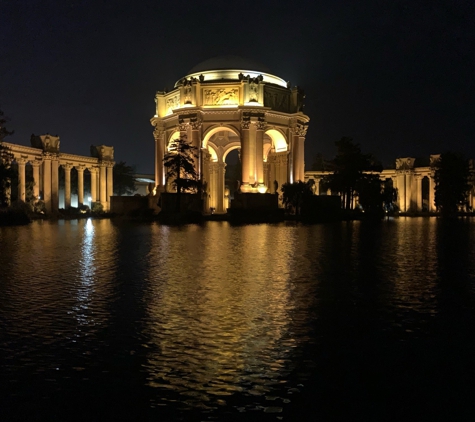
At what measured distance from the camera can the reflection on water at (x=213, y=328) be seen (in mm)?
4062

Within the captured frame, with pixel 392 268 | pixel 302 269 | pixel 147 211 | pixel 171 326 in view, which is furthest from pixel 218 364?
pixel 147 211

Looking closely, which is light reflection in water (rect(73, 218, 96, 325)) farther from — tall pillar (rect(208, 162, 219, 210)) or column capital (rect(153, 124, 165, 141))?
tall pillar (rect(208, 162, 219, 210))

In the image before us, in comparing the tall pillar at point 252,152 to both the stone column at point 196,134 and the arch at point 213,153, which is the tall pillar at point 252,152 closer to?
the stone column at point 196,134

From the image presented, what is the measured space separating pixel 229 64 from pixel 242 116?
24.1 ft

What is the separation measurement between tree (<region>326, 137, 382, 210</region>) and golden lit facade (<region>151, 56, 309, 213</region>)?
5517 mm

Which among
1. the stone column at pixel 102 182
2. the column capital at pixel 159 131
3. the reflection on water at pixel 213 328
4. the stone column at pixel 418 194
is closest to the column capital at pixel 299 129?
the column capital at pixel 159 131

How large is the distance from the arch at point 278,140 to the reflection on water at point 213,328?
146 ft

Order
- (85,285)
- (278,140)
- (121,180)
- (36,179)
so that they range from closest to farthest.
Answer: (85,285) → (36,179) → (278,140) → (121,180)

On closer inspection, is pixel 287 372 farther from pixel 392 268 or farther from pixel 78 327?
pixel 392 268

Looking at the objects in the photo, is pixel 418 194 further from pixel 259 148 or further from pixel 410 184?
pixel 259 148

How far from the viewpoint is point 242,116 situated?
162 ft

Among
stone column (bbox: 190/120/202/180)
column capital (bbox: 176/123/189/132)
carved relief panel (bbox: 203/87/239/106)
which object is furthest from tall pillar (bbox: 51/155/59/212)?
carved relief panel (bbox: 203/87/239/106)

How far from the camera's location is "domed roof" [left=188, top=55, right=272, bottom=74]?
53.3 meters

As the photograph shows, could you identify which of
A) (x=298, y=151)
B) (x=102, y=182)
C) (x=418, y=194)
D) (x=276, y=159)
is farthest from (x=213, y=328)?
(x=418, y=194)
